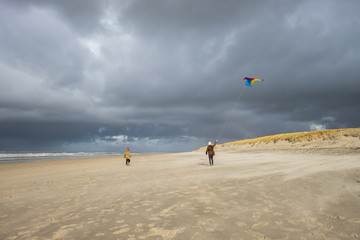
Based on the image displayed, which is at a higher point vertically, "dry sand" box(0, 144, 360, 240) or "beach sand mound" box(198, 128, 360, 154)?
"beach sand mound" box(198, 128, 360, 154)

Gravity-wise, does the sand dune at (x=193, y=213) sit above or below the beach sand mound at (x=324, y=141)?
below

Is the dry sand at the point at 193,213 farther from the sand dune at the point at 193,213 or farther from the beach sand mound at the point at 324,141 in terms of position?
the beach sand mound at the point at 324,141

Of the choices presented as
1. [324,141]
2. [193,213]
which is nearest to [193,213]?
[193,213]

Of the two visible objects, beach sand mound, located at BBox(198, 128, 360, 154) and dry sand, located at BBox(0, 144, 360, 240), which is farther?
beach sand mound, located at BBox(198, 128, 360, 154)

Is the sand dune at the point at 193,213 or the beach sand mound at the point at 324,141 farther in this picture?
the beach sand mound at the point at 324,141

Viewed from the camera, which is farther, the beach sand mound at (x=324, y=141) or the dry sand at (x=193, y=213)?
the beach sand mound at (x=324, y=141)

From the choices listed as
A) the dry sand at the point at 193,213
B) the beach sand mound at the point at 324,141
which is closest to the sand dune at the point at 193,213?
the dry sand at the point at 193,213

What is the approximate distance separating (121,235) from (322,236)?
4.31m

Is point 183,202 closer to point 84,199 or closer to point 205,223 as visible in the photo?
point 205,223

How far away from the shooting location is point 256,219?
488cm

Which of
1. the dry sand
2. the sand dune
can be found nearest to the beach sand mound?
the dry sand

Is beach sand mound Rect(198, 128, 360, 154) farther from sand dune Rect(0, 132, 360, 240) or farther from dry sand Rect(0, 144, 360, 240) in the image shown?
sand dune Rect(0, 132, 360, 240)

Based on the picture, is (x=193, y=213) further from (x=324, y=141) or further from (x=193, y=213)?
(x=324, y=141)

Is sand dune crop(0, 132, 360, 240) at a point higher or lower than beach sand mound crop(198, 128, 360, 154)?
lower
